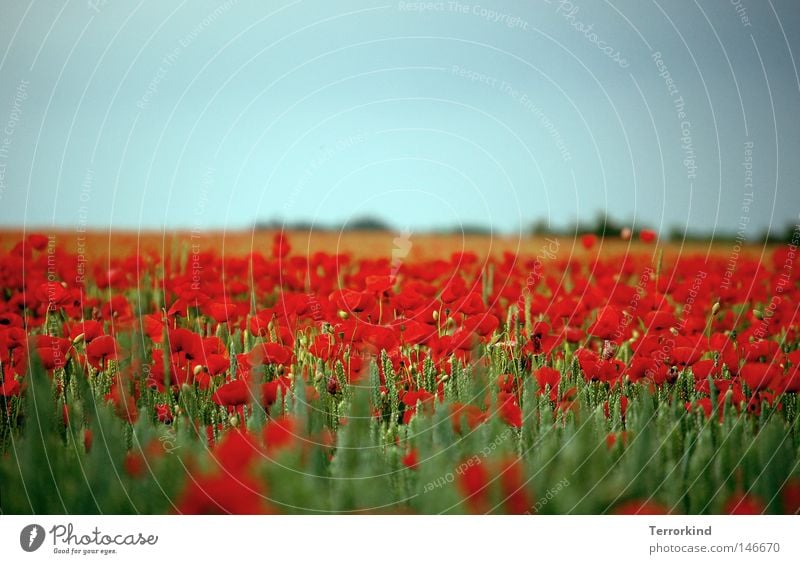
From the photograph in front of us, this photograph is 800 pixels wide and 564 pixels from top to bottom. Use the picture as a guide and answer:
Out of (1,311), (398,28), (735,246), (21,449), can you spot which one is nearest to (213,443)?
(21,449)

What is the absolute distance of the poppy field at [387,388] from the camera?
2.29 metres

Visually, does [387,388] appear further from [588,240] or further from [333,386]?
[588,240]

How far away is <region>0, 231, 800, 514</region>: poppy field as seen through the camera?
2.29 meters

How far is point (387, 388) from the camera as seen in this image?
2.68m

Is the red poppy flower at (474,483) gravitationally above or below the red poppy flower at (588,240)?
below
